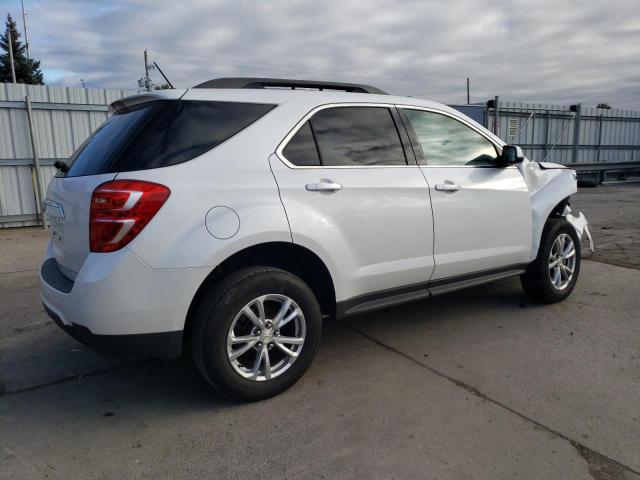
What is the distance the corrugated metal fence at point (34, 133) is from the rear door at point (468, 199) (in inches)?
326

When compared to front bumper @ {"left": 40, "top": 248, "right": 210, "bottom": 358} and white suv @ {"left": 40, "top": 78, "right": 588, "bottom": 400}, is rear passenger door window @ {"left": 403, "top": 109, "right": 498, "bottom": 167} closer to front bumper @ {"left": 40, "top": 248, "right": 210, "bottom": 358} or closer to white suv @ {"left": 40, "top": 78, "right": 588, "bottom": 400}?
white suv @ {"left": 40, "top": 78, "right": 588, "bottom": 400}

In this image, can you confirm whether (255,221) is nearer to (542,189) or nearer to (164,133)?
(164,133)

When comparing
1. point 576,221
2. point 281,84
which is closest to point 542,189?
point 576,221

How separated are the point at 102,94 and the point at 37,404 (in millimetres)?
8455

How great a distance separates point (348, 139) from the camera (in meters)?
3.35

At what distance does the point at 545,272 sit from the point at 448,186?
58.2 inches

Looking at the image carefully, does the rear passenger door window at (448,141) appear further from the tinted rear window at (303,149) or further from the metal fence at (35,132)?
the metal fence at (35,132)

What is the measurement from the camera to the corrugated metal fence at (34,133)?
9258 mm

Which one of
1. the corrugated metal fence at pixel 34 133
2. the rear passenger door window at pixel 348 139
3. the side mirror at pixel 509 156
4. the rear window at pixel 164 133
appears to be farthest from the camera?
the corrugated metal fence at pixel 34 133

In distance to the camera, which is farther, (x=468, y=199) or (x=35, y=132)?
(x=35, y=132)

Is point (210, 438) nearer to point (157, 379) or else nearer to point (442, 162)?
point (157, 379)

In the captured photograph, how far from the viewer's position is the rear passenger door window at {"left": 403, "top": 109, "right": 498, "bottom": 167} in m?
3.76

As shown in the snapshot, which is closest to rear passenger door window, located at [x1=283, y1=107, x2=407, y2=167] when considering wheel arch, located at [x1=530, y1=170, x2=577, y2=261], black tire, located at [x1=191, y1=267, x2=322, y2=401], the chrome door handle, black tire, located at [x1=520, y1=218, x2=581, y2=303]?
the chrome door handle

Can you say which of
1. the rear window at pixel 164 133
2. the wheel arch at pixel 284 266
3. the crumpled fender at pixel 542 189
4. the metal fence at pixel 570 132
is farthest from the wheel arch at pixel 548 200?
the metal fence at pixel 570 132
